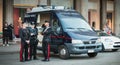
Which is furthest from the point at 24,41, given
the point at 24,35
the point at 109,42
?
the point at 109,42

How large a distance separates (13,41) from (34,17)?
38.5 ft

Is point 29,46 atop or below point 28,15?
below

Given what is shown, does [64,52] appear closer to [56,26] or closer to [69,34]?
[69,34]

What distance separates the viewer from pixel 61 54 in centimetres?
1928

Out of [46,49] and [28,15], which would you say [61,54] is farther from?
[28,15]

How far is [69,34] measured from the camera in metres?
18.9

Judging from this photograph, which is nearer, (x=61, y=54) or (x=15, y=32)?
(x=61, y=54)

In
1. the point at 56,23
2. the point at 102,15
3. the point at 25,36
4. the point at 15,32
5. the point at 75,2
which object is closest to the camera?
the point at 25,36

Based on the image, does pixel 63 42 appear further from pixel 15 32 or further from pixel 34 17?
pixel 15 32

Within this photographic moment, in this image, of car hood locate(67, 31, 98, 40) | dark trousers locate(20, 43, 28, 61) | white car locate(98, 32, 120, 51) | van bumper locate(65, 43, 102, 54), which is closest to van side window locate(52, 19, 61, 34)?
car hood locate(67, 31, 98, 40)

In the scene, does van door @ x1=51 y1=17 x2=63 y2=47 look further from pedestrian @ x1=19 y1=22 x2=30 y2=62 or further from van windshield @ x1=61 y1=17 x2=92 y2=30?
pedestrian @ x1=19 y1=22 x2=30 y2=62

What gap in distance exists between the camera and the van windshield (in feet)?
64.2

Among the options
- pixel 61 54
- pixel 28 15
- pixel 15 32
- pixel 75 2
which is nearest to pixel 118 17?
pixel 75 2

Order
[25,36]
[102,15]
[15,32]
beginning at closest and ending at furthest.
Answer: [25,36]
[15,32]
[102,15]
